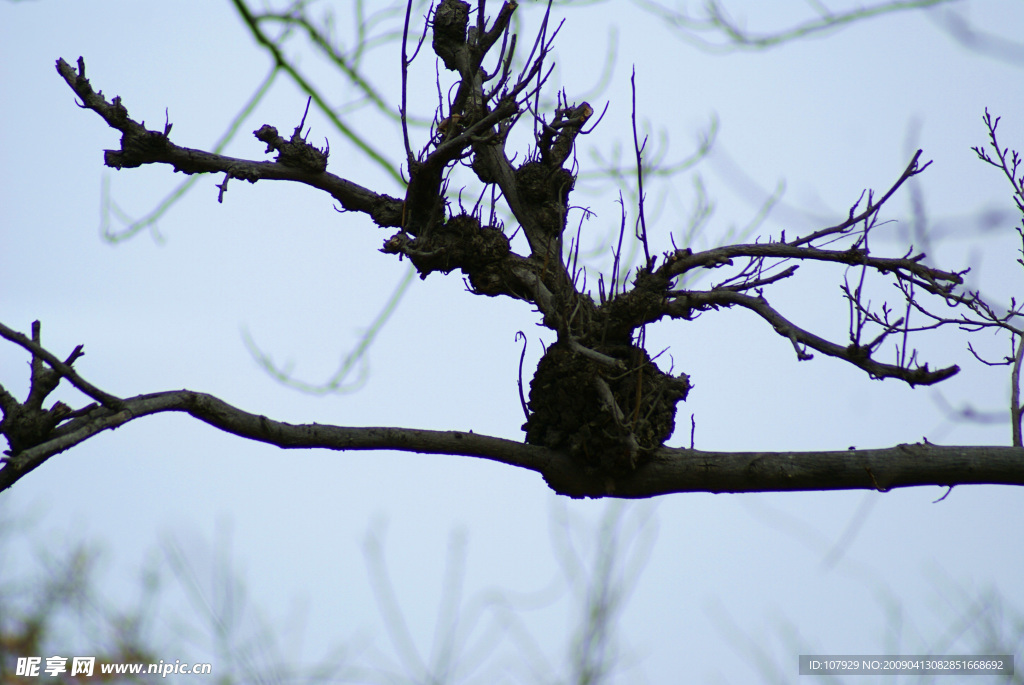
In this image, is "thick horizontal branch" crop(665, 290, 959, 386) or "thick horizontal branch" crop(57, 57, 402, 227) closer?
"thick horizontal branch" crop(665, 290, 959, 386)

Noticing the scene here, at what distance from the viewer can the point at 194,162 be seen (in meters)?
3.01

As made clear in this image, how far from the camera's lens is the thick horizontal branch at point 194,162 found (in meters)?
2.89

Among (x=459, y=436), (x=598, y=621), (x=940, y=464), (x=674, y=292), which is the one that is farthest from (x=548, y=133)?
(x=598, y=621)

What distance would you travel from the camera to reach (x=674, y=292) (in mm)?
2914

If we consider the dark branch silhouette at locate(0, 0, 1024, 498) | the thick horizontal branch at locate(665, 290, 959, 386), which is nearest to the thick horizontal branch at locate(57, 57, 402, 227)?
the dark branch silhouette at locate(0, 0, 1024, 498)

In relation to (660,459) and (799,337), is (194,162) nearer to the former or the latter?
(660,459)

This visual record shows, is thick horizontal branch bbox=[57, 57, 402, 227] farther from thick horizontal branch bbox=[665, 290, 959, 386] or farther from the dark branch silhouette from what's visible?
thick horizontal branch bbox=[665, 290, 959, 386]

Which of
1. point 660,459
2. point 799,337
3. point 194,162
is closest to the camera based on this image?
point 799,337

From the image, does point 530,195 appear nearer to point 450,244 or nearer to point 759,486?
point 450,244

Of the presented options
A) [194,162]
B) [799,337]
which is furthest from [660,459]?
[194,162]

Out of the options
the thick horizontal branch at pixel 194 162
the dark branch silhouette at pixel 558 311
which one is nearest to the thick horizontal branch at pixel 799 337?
the dark branch silhouette at pixel 558 311

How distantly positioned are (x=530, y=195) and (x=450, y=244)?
0.45m

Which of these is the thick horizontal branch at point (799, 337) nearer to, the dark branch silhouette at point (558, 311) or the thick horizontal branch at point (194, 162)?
the dark branch silhouette at point (558, 311)

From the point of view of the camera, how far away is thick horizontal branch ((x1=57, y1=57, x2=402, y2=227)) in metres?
Answer: 2.89
